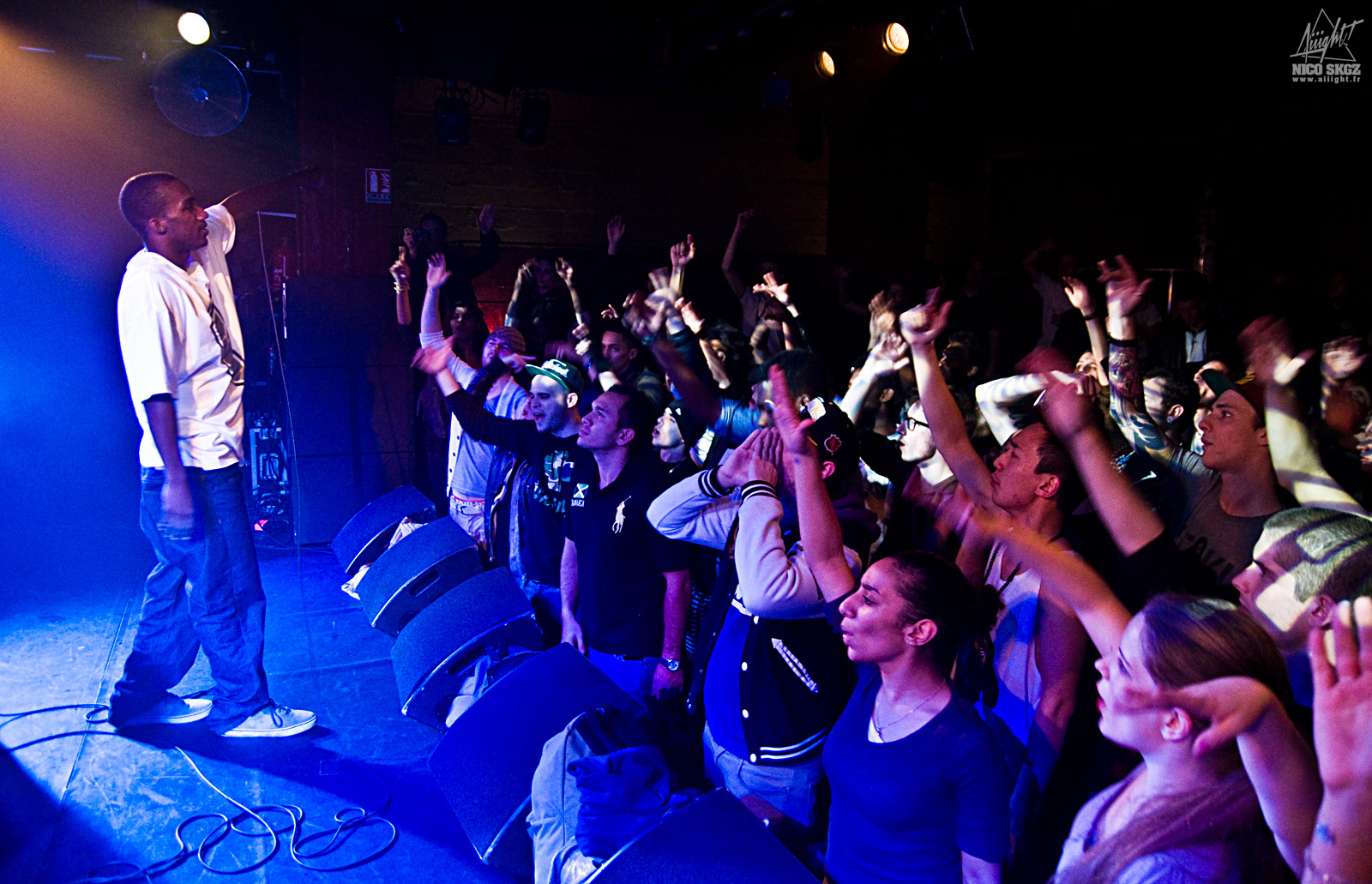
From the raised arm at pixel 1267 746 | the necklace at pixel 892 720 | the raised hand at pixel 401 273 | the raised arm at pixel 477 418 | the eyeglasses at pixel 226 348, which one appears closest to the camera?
the raised arm at pixel 1267 746

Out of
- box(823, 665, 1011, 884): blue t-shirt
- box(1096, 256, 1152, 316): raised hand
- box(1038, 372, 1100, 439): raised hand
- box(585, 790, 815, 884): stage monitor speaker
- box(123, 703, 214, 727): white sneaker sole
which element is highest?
box(1096, 256, 1152, 316): raised hand

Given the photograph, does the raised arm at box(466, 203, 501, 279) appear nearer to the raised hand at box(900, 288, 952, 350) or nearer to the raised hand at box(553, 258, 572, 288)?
the raised hand at box(553, 258, 572, 288)

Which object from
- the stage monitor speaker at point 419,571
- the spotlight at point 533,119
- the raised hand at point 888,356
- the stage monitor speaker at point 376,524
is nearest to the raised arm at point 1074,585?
the raised hand at point 888,356

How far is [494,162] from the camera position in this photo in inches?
309

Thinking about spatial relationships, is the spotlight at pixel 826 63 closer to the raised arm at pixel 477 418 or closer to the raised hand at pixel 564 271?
the raised hand at pixel 564 271

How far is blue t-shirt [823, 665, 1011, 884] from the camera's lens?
158cm

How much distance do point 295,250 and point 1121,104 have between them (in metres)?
6.42

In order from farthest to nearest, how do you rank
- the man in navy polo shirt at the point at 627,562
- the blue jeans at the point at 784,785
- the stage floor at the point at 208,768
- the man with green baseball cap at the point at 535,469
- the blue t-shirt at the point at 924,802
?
the man with green baseball cap at the point at 535,469 → the man in navy polo shirt at the point at 627,562 → the stage floor at the point at 208,768 → the blue jeans at the point at 784,785 → the blue t-shirt at the point at 924,802

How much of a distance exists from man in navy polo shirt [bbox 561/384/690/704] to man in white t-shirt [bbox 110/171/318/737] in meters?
1.18

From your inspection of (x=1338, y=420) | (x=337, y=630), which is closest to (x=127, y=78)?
(x=337, y=630)

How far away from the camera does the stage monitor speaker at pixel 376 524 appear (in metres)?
4.85

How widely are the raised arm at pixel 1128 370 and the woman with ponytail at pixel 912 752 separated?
130 cm

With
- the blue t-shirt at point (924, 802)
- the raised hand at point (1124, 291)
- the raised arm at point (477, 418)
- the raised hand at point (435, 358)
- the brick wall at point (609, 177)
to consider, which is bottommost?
the blue t-shirt at point (924, 802)

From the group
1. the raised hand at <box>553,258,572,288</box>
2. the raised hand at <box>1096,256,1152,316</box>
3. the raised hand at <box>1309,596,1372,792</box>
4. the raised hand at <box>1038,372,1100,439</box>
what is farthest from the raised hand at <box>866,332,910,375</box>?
the raised hand at <box>553,258,572,288</box>
